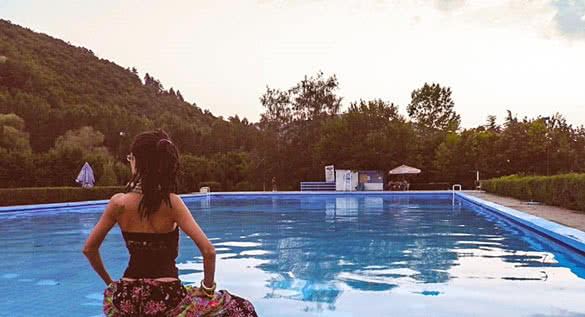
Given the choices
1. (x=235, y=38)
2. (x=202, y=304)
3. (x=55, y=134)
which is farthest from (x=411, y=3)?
(x=55, y=134)

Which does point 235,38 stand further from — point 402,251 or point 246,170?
point 402,251

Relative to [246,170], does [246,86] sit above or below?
above

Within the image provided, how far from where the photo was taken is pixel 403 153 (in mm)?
37562

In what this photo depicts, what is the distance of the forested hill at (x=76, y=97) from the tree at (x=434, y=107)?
27.5 metres

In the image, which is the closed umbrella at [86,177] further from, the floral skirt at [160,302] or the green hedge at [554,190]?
the floral skirt at [160,302]

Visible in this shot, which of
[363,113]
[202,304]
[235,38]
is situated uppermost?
[235,38]

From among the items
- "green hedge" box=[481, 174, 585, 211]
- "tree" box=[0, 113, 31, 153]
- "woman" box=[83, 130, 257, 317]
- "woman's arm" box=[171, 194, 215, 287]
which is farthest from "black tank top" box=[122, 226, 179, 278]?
"tree" box=[0, 113, 31, 153]

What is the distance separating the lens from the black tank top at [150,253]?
234 centimetres

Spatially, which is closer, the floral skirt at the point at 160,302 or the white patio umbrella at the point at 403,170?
the floral skirt at the point at 160,302

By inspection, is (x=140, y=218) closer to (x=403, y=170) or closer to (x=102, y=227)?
(x=102, y=227)

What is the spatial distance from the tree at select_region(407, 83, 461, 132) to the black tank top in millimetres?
69415

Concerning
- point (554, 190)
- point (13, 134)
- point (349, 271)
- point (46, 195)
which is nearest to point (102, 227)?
point (349, 271)

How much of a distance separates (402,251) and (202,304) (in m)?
7.14

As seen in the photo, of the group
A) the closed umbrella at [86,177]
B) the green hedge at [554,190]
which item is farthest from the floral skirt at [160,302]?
the closed umbrella at [86,177]
